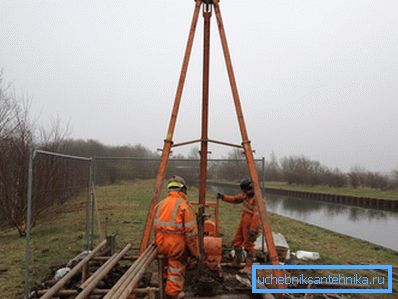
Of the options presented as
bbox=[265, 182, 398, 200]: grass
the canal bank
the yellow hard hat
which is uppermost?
the yellow hard hat

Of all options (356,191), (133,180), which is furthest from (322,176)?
(133,180)

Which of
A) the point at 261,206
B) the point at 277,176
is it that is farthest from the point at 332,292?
the point at 277,176

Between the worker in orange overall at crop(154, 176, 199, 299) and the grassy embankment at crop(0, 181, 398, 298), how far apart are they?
2725 millimetres

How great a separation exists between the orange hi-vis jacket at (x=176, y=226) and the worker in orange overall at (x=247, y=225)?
1.87m

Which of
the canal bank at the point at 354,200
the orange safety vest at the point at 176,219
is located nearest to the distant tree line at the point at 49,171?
the orange safety vest at the point at 176,219

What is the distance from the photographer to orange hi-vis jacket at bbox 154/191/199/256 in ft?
11.7

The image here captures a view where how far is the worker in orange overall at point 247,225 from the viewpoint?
5371 millimetres

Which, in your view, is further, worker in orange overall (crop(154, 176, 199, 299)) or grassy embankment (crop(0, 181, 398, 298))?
grassy embankment (crop(0, 181, 398, 298))

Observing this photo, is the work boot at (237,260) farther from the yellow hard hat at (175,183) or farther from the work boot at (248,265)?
the yellow hard hat at (175,183)

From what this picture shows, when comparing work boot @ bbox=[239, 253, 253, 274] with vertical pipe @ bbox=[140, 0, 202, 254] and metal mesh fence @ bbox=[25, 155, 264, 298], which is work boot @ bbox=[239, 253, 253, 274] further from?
vertical pipe @ bbox=[140, 0, 202, 254]

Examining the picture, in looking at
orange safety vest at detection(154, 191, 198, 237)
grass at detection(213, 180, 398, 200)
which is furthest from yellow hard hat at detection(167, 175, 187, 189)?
grass at detection(213, 180, 398, 200)

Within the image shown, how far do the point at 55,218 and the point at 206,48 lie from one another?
202 inches

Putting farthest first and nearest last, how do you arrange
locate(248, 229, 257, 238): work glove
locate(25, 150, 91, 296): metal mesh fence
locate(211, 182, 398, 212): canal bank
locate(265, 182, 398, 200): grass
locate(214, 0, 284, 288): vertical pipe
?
locate(265, 182, 398, 200): grass < locate(211, 182, 398, 212): canal bank < locate(25, 150, 91, 296): metal mesh fence < locate(248, 229, 257, 238): work glove < locate(214, 0, 284, 288): vertical pipe

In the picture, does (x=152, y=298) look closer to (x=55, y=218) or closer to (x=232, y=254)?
(x=232, y=254)
